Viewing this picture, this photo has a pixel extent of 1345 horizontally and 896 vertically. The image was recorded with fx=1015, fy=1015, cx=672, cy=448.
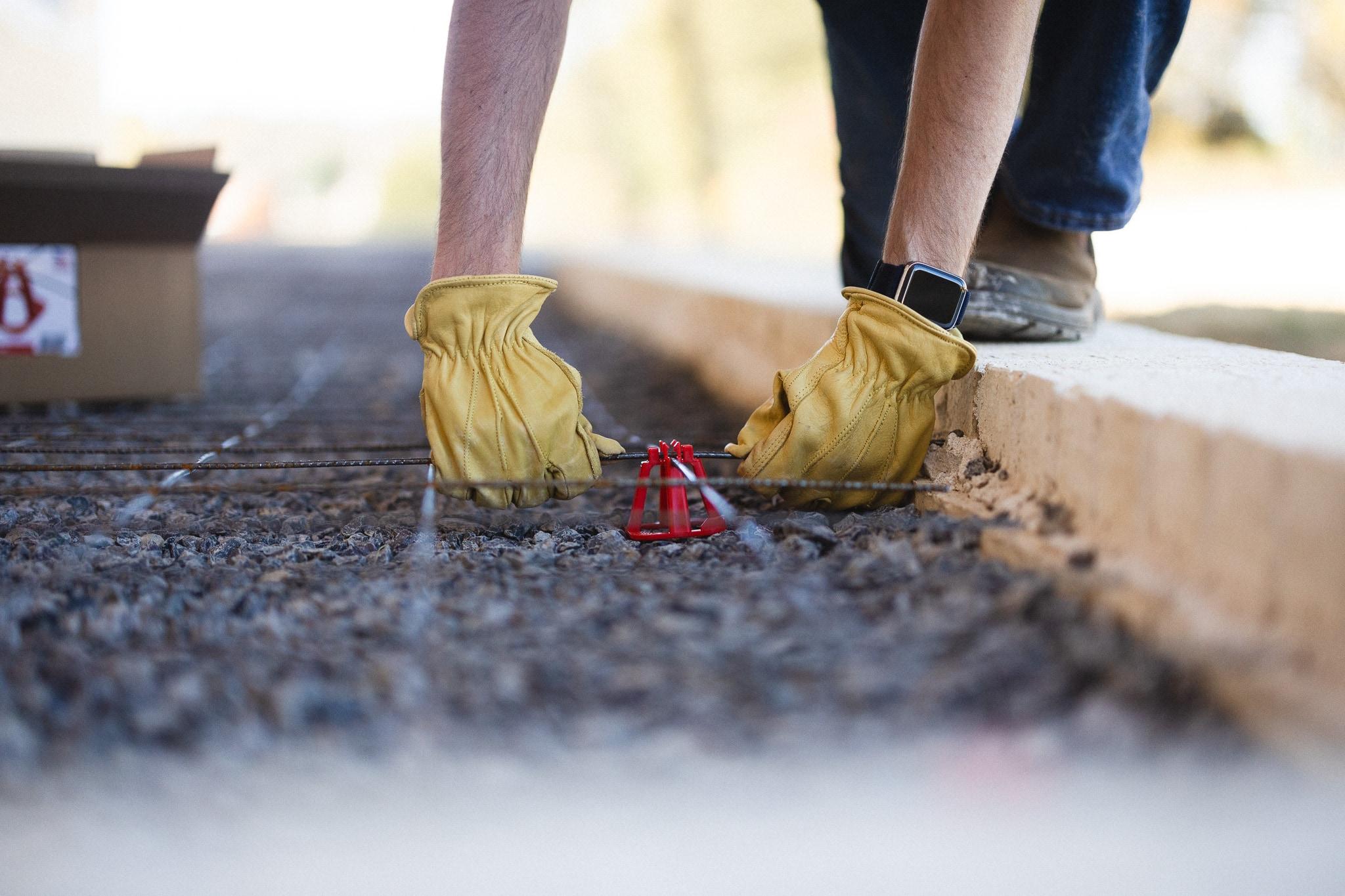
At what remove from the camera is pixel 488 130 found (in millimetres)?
1254

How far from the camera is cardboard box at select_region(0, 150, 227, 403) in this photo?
6.15ft

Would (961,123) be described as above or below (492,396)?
above

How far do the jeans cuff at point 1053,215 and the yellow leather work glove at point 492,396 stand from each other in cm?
78

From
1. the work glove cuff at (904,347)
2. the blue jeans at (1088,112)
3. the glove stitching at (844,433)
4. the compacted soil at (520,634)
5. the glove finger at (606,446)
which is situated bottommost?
the compacted soil at (520,634)

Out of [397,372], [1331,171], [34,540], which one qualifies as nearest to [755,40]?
[1331,171]

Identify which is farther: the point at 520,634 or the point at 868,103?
the point at 868,103

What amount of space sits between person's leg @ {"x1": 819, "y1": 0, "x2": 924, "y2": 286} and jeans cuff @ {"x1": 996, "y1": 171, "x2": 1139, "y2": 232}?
354mm

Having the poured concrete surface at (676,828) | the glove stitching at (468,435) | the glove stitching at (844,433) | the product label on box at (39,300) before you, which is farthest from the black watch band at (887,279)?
the product label on box at (39,300)

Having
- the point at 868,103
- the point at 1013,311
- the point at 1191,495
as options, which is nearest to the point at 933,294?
the point at 1013,311

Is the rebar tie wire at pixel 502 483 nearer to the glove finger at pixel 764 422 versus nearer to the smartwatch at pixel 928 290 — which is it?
the glove finger at pixel 764 422

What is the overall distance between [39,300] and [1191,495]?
2.06 m

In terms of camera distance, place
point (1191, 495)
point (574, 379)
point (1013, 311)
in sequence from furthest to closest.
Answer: point (1013, 311)
point (574, 379)
point (1191, 495)

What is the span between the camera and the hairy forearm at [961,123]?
118cm

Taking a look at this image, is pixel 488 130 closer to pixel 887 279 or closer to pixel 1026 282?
pixel 887 279
